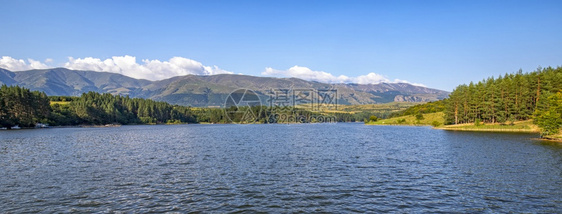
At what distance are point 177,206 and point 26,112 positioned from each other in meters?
198

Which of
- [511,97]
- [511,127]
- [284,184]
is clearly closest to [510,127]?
[511,127]

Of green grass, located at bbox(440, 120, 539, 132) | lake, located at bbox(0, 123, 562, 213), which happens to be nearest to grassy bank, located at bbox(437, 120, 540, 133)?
green grass, located at bbox(440, 120, 539, 132)

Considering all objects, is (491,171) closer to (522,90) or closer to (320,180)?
(320,180)

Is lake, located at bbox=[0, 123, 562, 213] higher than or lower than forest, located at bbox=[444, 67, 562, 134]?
lower

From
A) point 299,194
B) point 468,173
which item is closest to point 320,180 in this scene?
point 299,194

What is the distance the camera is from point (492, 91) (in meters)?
127

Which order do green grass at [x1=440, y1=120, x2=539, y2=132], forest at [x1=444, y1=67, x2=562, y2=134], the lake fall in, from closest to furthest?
the lake < green grass at [x1=440, y1=120, x2=539, y2=132] < forest at [x1=444, y1=67, x2=562, y2=134]

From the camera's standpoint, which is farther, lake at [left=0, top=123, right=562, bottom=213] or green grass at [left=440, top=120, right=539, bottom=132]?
green grass at [left=440, top=120, right=539, bottom=132]

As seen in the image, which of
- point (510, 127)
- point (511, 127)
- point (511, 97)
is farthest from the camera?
point (511, 97)

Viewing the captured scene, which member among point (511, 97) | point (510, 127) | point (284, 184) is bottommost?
point (284, 184)

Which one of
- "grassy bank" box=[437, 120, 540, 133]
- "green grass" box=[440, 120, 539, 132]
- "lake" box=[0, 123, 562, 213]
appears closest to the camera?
"lake" box=[0, 123, 562, 213]

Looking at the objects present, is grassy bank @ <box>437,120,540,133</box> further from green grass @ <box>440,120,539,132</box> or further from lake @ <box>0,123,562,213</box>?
lake @ <box>0,123,562,213</box>

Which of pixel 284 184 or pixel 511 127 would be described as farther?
pixel 511 127

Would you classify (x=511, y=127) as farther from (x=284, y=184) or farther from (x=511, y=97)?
(x=284, y=184)
